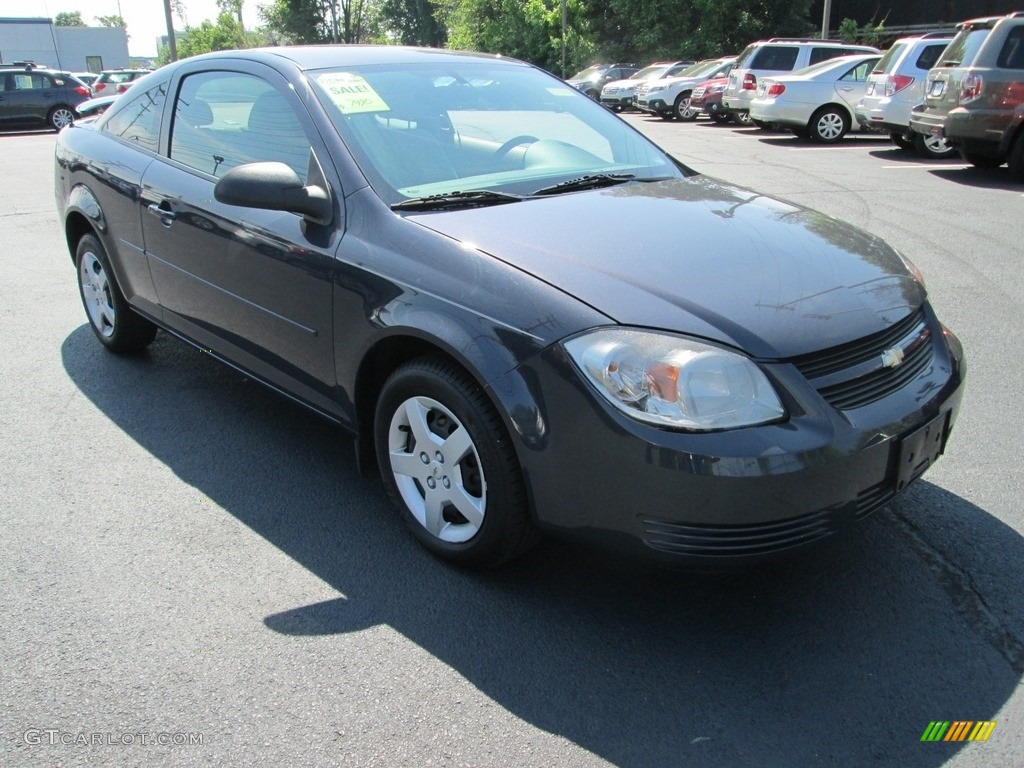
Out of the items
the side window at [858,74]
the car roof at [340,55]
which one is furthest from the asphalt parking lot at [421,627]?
the side window at [858,74]

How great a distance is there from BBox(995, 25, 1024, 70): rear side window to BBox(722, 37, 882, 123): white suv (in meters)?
7.57

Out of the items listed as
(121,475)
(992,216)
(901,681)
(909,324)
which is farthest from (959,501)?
(992,216)

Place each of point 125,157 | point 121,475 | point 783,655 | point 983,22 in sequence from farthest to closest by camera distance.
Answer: point 983,22, point 125,157, point 121,475, point 783,655

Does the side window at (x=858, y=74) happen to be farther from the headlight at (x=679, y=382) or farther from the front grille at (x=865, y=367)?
the headlight at (x=679, y=382)

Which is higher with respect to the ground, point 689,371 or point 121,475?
point 689,371

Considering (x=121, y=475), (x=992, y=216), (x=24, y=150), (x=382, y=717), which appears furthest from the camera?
(x=24, y=150)

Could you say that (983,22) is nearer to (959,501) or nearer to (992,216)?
(992,216)

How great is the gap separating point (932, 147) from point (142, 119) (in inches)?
466

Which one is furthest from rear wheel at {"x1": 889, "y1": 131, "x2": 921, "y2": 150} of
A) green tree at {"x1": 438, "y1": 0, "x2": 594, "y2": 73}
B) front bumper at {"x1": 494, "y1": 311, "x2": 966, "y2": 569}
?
green tree at {"x1": 438, "y1": 0, "x2": 594, "y2": 73}

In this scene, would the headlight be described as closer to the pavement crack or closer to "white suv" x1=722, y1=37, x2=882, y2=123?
the pavement crack

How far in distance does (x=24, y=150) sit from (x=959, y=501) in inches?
744

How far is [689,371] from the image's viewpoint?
2416 millimetres

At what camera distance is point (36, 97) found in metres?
22.7

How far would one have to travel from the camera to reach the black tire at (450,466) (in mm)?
2725
